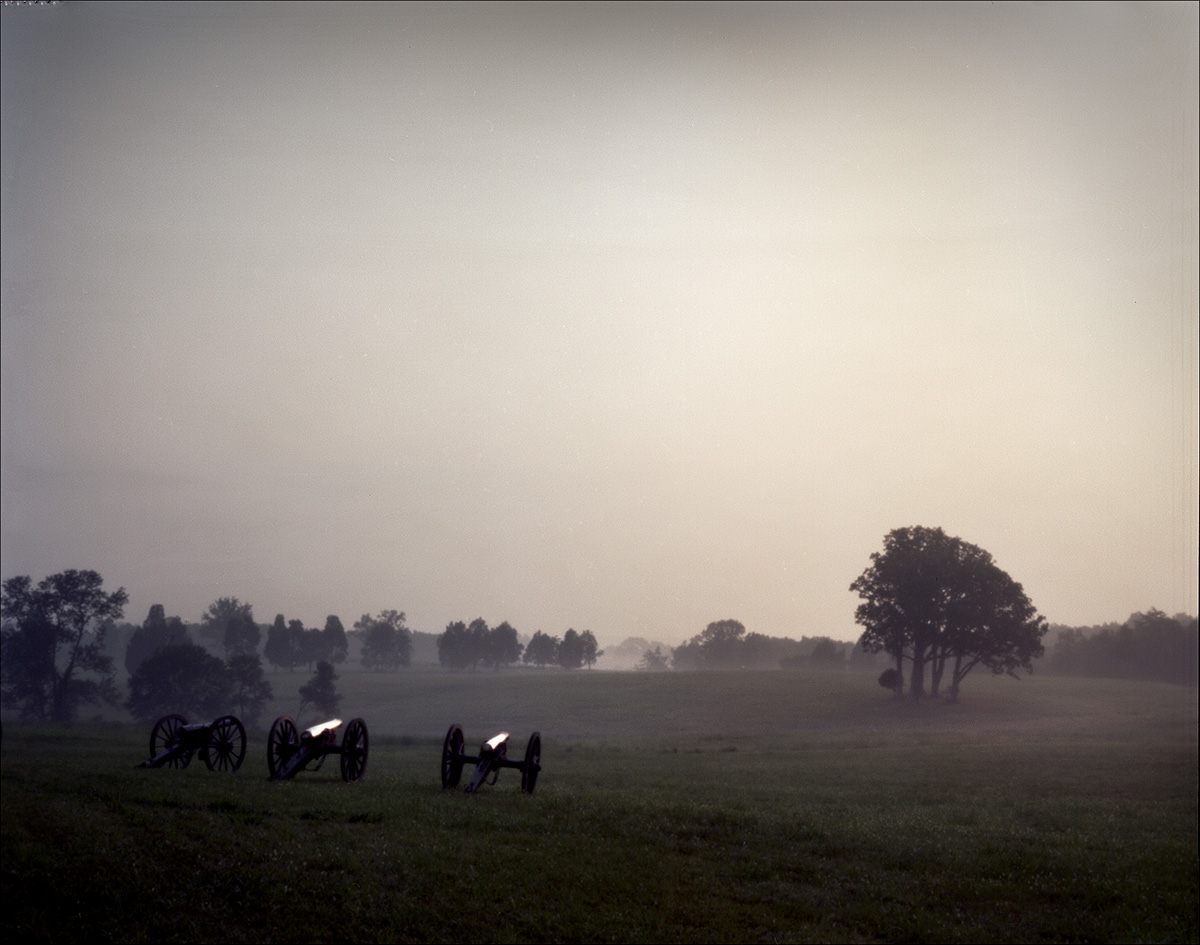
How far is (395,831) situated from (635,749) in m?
27.4

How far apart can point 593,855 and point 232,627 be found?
81882mm

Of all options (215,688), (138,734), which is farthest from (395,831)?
(215,688)

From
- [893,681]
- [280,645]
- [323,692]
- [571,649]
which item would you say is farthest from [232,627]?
[893,681]

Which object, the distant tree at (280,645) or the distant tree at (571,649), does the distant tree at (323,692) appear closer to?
the distant tree at (280,645)

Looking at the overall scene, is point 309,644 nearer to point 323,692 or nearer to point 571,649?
point 323,692

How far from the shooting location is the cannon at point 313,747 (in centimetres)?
1898

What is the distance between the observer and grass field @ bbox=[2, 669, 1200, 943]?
34.0ft

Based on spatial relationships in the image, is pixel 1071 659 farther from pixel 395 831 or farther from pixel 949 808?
pixel 395 831

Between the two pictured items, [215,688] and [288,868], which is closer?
[288,868]

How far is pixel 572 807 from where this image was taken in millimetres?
16828

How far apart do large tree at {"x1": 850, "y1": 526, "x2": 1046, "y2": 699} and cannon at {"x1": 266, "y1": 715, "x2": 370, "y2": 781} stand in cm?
5338

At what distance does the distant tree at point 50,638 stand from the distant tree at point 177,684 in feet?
10.3

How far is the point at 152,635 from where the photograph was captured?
3110 inches

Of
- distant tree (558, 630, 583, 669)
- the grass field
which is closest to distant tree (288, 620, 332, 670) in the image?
distant tree (558, 630, 583, 669)
